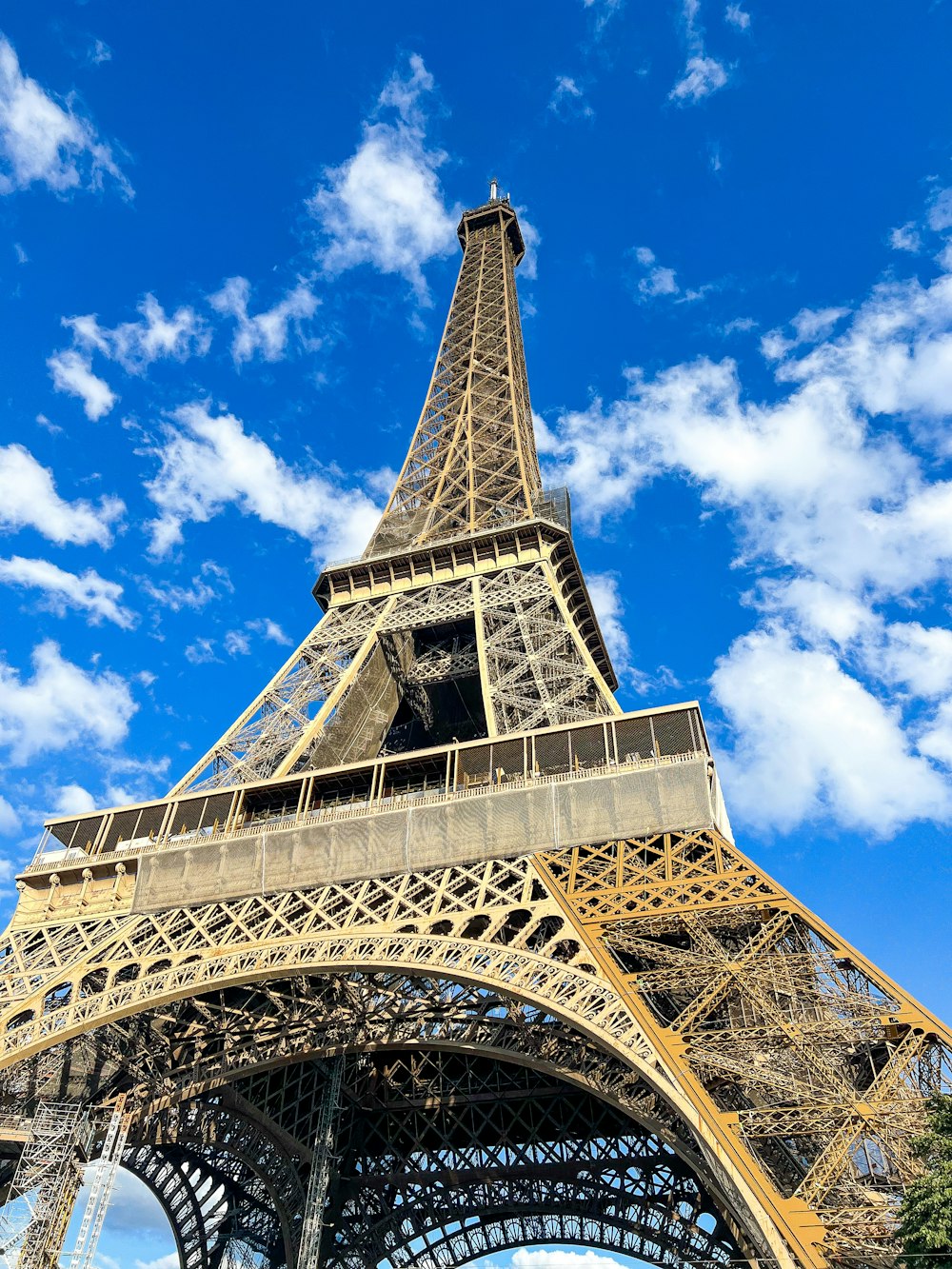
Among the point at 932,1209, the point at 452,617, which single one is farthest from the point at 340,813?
the point at 932,1209

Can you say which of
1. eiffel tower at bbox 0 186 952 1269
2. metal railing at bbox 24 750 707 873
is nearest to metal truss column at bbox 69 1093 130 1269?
eiffel tower at bbox 0 186 952 1269

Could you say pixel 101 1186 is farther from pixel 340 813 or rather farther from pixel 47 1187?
pixel 340 813

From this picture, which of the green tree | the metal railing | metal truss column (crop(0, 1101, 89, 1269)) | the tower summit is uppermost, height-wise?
the tower summit

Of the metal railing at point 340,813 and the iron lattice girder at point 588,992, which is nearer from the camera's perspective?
the iron lattice girder at point 588,992

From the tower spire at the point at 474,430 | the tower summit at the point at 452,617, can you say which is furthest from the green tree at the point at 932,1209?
the tower spire at the point at 474,430

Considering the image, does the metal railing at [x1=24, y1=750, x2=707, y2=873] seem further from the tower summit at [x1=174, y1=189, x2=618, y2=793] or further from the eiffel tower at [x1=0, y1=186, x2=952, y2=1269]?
the tower summit at [x1=174, y1=189, x2=618, y2=793]

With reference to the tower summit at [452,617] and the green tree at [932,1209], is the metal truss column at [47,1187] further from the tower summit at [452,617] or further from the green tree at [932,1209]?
the green tree at [932,1209]
